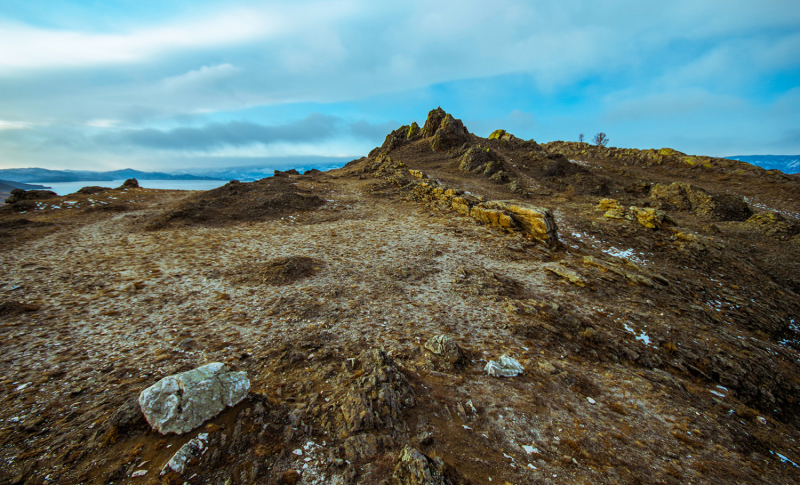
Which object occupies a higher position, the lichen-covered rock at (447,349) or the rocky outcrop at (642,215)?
the rocky outcrop at (642,215)

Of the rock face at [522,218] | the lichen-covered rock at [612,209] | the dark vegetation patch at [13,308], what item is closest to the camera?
the dark vegetation patch at [13,308]

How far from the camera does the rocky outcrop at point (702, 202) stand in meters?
23.9

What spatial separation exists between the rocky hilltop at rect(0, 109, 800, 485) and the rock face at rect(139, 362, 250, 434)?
1.2 inches

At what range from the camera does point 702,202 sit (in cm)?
2508

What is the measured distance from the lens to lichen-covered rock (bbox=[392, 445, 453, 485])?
3.90 metres

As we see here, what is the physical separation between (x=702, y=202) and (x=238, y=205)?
3937 centimetres

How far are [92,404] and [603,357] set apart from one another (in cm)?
1178

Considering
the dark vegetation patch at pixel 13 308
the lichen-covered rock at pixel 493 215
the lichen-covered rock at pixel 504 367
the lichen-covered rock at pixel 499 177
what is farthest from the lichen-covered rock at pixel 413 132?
the dark vegetation patch at pixel 13 308

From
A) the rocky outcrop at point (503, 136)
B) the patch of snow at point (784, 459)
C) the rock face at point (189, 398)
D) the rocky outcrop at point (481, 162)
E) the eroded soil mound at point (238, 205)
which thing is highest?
the rocky outcrop at point (503, 136)

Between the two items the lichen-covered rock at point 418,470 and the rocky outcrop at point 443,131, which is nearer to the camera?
the lichen-covered rock at point 418,470

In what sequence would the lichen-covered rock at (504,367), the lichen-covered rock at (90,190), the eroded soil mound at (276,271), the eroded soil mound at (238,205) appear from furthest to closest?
the lichen-covered rock at (90,190) < the eroded soil mound at (238,205) < the eroded soil mound at (276,271) < the lichen-covered rock at (504,367)

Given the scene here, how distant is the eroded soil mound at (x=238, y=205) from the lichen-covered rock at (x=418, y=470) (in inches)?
750

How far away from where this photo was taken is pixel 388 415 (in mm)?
5137

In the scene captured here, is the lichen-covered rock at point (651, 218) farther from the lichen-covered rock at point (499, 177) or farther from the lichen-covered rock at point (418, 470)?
the lichen-covered rock at point (418, 470)
